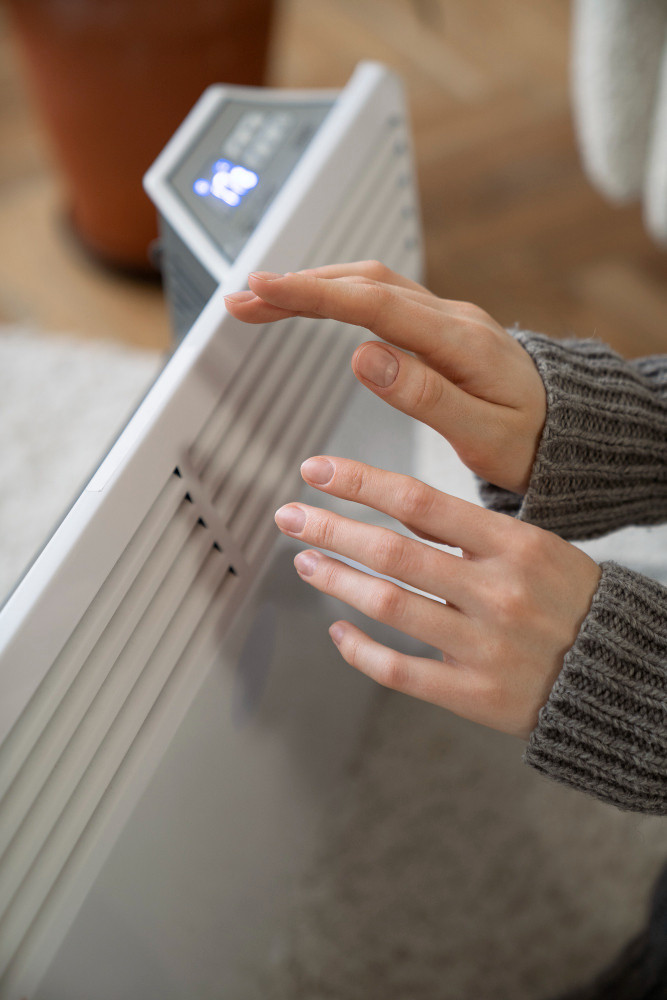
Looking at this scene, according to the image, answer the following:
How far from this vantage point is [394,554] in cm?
39

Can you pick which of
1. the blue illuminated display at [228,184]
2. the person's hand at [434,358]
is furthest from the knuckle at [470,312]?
the blue illuminated display at [228,184]

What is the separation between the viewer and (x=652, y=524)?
0.56m

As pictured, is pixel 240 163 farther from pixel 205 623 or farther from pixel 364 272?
pixel 205 623

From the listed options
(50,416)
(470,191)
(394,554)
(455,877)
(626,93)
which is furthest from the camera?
(470,191)

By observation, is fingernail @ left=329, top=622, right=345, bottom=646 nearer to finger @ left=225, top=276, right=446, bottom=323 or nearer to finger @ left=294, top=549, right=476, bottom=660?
finger @ left=294, top=549, right=476, bottom=660

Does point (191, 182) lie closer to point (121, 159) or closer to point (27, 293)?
point (121, 159)

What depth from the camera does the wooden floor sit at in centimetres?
131

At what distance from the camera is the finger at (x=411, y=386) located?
0.40 m

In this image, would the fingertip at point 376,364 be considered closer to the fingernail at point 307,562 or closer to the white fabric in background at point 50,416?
the fingernail at point 307,562

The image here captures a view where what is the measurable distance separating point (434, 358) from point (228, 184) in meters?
0.26

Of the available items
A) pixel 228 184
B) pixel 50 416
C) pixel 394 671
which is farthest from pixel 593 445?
pixel 50 416

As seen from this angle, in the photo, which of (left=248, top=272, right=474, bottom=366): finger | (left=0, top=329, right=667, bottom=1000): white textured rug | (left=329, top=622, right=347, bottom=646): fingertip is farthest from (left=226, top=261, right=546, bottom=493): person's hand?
(left=0, top=329, right=667, bottom=1000): white textured rug

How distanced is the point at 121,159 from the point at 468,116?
828 mm

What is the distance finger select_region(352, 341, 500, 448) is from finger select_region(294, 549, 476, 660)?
95mm
